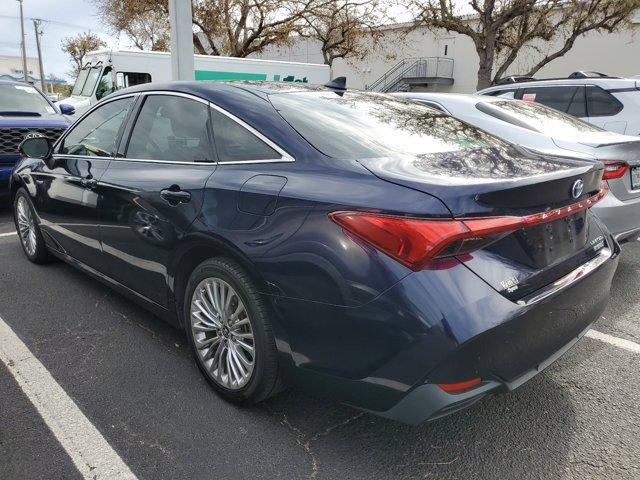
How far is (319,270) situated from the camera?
1933 millimetres

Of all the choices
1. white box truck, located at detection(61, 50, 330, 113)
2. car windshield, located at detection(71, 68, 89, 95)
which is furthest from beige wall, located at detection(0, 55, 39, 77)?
white box truck, located at detection(61, 50, 330, 113)

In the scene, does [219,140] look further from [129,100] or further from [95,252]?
[95,252]

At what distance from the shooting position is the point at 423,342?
5.70ft

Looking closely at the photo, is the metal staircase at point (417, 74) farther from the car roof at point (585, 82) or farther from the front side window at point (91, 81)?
the car roof at point (585, 82)

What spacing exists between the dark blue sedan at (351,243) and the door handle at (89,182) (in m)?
0.15

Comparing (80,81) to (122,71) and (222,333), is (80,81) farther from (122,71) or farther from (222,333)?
(222,333)

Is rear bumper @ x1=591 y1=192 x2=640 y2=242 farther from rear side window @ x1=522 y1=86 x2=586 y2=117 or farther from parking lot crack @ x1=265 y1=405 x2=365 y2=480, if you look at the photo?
rear side window @ x1=522 y1=86 x2=586 y2=117

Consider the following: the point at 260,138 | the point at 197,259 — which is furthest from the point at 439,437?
the point at 260,138

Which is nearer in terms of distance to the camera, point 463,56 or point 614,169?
point 614,169

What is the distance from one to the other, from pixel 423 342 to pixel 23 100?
851 centimetres

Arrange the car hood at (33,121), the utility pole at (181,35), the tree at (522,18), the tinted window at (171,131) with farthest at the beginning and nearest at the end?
the tree at (522,18) → the utility pole at (181,35) → the car hood at (33,121) → the tinted window at (171,131)

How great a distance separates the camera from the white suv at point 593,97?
5.96 meters

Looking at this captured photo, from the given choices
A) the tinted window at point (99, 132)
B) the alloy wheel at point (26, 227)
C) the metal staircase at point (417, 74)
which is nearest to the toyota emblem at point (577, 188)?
the tinted window at point (99, 132)

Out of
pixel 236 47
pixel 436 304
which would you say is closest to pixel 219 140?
pixel 436 304
